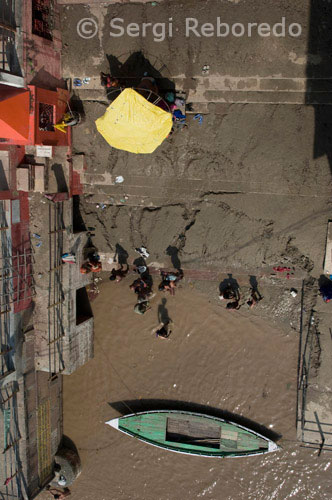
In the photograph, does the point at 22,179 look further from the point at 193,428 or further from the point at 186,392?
the point at 193,428

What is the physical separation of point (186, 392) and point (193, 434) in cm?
113

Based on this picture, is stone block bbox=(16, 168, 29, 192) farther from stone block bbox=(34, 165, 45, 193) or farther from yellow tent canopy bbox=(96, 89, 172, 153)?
yellow tent canopy bbox=(96, 89, 172, 153)

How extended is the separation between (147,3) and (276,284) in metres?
7.67

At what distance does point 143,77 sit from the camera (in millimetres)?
8156

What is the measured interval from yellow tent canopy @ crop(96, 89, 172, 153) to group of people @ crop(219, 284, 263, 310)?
158 inches

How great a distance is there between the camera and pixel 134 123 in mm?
7273

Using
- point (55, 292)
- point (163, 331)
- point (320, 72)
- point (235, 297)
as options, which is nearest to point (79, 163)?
point (55, 292)

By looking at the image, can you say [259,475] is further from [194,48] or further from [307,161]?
[194,48]

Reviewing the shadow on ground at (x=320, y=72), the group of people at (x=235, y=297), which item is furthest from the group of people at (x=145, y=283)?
the shadow on ground at (x=320, y=72)

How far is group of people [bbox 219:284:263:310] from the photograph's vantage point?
337 inches

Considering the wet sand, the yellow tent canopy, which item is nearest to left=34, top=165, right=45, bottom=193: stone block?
the yellow tent canopy

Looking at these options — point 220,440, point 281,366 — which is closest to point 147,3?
point 281,366

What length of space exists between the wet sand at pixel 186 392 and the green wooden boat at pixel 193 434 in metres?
0.35

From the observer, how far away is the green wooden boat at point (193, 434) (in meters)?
8.76
